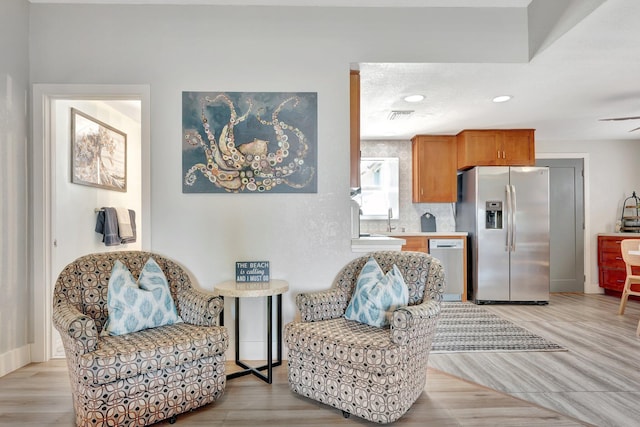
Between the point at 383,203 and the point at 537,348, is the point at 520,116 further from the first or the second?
the point at 537,348

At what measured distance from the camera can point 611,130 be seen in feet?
15.6

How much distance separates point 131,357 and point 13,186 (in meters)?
1.77

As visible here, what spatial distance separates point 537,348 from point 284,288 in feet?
7.17

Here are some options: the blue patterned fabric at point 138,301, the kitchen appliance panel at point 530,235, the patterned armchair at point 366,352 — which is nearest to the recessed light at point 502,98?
the kitchen appliance panel at point 530,235

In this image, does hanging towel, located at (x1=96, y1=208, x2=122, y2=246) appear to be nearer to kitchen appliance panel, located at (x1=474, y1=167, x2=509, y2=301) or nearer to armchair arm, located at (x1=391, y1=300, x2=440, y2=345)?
armchair arm, located at (x1=391, y1=300, x2=440, y2=345)

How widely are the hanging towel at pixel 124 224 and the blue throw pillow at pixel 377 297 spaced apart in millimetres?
2574

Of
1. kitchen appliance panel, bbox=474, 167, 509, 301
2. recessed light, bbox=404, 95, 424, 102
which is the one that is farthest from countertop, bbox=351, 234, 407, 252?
kitchen appliance panel, bbox=474, 167, 509, 301

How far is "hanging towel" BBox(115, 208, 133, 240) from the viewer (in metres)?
3.60

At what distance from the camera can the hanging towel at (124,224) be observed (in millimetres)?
3596

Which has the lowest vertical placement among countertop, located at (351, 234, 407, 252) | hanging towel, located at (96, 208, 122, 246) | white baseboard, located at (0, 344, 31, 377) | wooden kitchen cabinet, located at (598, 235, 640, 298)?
white baseboard, located at (0, 344, 31, 377)

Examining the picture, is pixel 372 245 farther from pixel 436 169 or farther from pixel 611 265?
pixel 611 265

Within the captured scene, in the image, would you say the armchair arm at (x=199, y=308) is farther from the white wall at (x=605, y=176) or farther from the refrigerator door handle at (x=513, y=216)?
the white wall at (x=605, y=176)

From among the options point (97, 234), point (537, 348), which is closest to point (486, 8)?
point (537, 348)

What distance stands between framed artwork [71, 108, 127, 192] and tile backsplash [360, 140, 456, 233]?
318 centimetres
